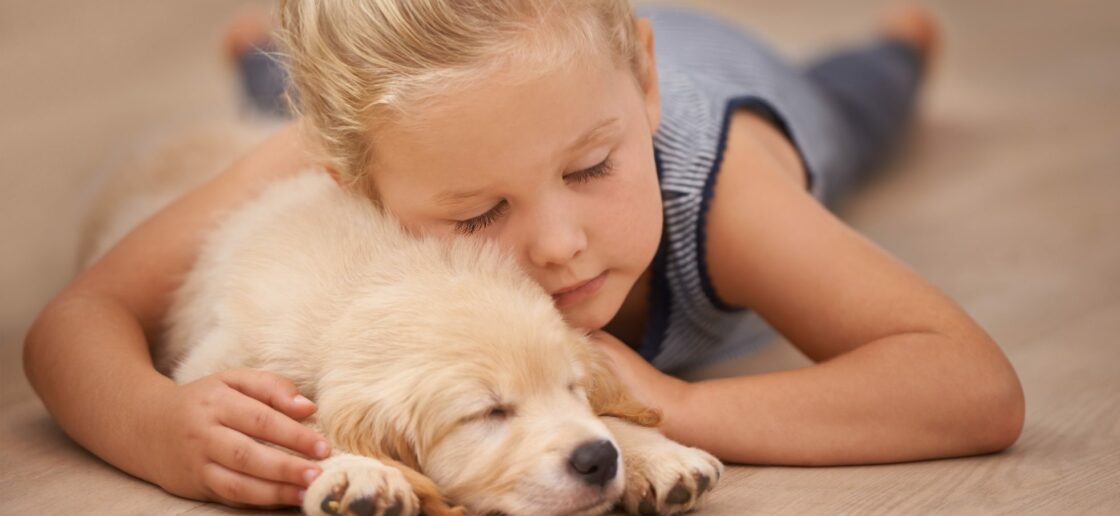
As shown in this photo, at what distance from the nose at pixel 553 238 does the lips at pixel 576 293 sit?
90mm

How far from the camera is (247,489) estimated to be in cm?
139

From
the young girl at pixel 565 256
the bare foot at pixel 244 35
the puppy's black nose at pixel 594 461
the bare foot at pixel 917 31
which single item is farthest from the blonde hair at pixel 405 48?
the bare foot at pixel 917 31

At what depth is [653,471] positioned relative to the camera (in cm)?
142

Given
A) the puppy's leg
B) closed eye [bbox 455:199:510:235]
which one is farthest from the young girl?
the puppy's leg

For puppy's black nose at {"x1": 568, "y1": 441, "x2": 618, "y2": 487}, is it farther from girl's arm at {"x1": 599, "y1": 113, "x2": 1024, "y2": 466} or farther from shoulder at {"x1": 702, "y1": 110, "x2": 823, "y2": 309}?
shoulder at {"x1": 702, "y1": 110, "x2": 823, "y2": 309}

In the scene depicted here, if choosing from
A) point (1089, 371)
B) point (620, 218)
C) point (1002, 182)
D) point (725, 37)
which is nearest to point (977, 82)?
point (1002, 182)

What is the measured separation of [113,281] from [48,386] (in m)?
0.22

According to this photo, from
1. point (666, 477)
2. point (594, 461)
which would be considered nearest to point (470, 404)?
point (594, 461)

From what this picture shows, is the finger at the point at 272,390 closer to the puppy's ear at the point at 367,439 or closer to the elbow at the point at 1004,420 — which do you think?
the puppy's ear at the point at 367,439

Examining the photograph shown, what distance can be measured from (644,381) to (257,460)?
1.78 feet

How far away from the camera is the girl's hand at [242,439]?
135 centimetres

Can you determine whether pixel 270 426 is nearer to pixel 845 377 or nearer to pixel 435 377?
pixel 435 377

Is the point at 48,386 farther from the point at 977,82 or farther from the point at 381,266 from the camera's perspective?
the point at 977,82

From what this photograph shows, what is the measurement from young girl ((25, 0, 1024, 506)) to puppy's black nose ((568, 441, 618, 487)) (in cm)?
29
